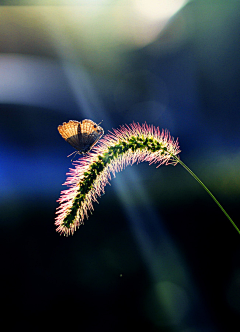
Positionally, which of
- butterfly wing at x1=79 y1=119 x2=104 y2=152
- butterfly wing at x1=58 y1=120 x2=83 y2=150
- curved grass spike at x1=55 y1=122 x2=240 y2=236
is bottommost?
curved grass spike at x1=55 y1=122 x2=240 y2=236

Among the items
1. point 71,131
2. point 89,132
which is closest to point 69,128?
point 71,131

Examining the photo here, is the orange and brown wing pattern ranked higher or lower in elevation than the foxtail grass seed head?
higher

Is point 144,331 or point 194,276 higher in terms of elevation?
point 194,276

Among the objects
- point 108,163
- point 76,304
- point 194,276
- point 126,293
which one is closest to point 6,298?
point 76,304

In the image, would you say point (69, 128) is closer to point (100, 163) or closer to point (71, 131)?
point (71, 131)

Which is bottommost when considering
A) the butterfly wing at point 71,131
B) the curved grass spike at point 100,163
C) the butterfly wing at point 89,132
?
the curved grass spike at point 100,163

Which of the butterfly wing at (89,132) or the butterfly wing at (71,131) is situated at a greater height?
the butterfly wing at (71,131)

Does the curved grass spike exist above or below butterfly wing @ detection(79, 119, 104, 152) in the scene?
below

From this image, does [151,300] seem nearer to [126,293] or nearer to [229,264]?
[126,293]
